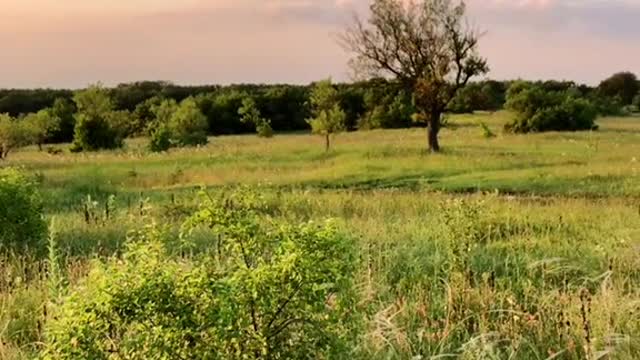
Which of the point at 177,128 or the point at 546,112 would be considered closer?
the point at 546,112

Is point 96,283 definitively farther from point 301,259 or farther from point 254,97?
point 254,97

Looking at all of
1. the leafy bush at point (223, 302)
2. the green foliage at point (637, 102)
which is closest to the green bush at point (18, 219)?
the leafy bush at point (223, 302)

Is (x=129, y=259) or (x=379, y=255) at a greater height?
(x=129, y=259)

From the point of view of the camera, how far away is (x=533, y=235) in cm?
1389

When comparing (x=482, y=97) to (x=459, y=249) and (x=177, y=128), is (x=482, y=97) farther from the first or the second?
(x=459, y=249)

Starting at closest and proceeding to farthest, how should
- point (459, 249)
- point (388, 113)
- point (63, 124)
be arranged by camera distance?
point (459, 249) < point (388, 113) < point (63, 124)

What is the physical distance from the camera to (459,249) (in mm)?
8867

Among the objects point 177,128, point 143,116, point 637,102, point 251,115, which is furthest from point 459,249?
point 637,102

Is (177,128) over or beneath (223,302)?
beneath

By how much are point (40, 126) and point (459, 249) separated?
6005cm

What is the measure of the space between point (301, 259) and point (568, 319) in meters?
3.87

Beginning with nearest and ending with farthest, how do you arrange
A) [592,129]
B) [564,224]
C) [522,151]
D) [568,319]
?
[568,319] < [564,224] < [522,151] < [592,129]

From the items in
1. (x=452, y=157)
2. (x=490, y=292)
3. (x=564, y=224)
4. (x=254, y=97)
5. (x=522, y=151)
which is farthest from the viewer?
(x=254, y=97)

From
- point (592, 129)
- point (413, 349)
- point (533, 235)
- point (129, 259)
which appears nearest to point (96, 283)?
point (129, 259)
